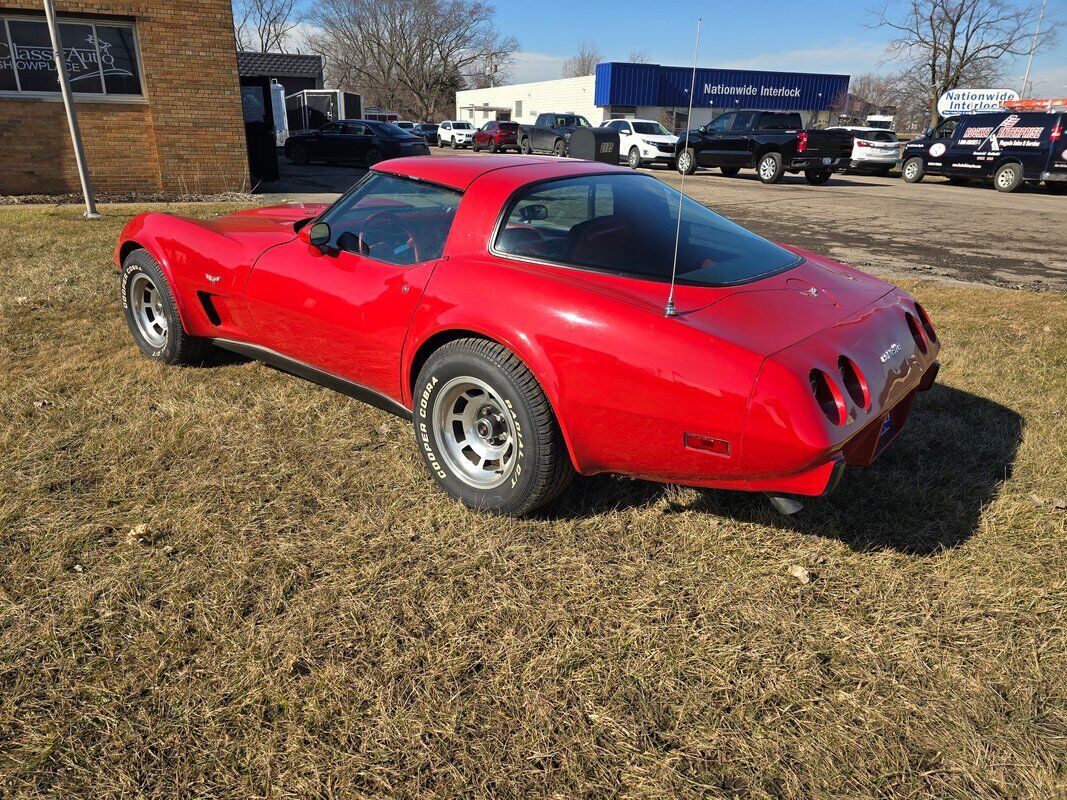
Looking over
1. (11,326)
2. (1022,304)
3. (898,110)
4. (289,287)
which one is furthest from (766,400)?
(898,110)

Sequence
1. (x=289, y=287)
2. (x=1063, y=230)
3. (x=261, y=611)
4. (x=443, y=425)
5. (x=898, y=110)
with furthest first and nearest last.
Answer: (x=898, y=110) < (x=1063, y=230) < (x=289, y=287) < (x=443, y=425) < (x=261, y=611)

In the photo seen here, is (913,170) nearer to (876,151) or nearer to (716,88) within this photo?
(876,151)

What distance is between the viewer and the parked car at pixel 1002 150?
16.8 m

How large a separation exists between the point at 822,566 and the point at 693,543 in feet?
1.57

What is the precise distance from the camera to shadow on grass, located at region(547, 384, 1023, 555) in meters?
2.86

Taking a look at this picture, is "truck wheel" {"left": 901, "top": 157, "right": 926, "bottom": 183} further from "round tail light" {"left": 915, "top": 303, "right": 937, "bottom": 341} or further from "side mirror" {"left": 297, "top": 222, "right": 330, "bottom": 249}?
"side mirror" {"left": 297, "top": 222, "right": 330, "bottom": 249}

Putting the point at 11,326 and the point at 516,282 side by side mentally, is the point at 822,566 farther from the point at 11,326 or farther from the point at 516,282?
the point at 11,326

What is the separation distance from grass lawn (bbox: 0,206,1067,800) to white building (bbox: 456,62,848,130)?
4130 cm

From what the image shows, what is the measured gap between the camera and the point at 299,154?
2156 cm

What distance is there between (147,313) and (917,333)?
13.9ft

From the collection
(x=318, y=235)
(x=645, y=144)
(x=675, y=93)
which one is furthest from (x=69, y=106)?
(x=675, y=93)

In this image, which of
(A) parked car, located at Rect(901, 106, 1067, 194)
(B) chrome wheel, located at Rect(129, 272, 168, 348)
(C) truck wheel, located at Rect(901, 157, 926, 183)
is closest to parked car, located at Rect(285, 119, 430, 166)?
(C) truck wheel, located at Rect(901, 157, 926, 183)

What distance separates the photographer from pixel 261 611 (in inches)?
91.7

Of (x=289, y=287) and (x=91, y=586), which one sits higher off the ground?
(x=289, y=287)
